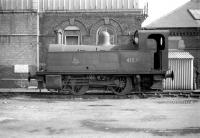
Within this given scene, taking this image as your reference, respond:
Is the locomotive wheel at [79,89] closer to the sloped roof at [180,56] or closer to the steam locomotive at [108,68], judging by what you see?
the steam locomotive at [108,68]

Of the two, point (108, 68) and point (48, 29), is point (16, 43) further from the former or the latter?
point (108, 68)

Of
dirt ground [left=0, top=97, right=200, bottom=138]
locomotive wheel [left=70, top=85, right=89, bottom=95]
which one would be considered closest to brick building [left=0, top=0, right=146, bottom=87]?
locomotive wheel [left=70, top=85, right=89, bottom=95]

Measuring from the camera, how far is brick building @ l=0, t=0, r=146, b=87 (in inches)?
887

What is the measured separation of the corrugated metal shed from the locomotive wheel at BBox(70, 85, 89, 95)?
6.54 m

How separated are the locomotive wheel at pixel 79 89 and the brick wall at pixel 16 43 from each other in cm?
699

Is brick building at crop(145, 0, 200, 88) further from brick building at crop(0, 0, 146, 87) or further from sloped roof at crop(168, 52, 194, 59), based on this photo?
brick building at crop(0, 0, 146, 87)

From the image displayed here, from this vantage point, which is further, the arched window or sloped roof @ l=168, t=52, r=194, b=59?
the arched window

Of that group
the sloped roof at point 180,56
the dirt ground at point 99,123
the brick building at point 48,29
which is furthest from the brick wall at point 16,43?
the dirt ground at point 99,123

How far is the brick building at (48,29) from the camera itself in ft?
73.9

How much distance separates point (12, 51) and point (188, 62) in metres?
10.7

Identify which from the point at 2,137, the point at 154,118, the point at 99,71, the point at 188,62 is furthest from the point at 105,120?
the point at 188,62

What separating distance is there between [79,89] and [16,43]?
7808mm

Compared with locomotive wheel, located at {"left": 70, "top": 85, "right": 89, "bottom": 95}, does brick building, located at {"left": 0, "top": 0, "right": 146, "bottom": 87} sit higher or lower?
higher

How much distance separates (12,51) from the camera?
22609mm
